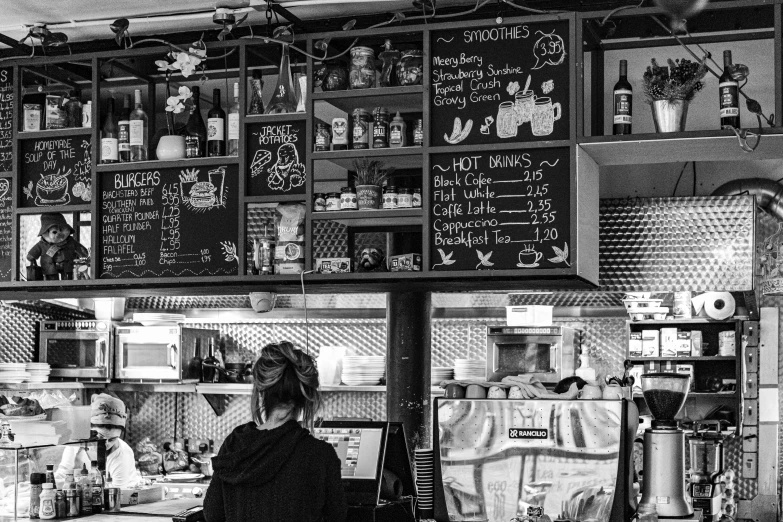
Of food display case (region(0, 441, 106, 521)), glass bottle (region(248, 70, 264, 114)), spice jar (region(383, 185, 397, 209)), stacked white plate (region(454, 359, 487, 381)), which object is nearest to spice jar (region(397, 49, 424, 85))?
spice jar (region(383, 185, 397, 209))

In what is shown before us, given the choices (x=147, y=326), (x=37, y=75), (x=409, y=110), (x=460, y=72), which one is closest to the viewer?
(x=460, y=72)

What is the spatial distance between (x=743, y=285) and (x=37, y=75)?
5083 mm

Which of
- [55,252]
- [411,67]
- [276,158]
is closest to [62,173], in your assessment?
[55,252]

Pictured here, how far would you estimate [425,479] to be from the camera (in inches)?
173

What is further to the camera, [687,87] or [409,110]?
[409,110]

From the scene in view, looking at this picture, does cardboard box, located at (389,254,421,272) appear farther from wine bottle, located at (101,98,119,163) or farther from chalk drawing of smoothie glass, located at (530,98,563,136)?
wine bottle, located at (101,98,119,163)

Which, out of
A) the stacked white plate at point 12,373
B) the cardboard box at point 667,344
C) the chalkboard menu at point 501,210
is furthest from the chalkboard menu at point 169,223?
the cardboard box at point 667,344

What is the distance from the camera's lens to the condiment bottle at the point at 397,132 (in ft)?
15.7

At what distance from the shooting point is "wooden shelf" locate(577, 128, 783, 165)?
14.1 ft

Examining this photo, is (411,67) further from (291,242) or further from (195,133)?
(195,133)

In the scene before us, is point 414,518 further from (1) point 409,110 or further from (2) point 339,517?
(1) point 409,110

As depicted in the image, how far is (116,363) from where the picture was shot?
8.18 metres

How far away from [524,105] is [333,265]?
1.19 meters

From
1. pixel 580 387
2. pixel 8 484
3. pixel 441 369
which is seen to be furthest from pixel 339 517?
pixel 441 369
